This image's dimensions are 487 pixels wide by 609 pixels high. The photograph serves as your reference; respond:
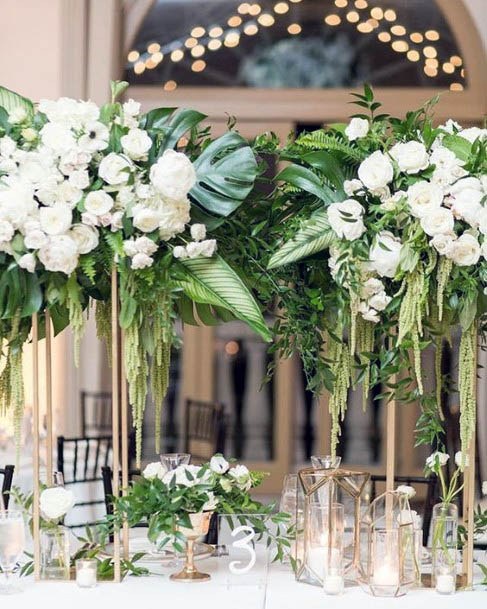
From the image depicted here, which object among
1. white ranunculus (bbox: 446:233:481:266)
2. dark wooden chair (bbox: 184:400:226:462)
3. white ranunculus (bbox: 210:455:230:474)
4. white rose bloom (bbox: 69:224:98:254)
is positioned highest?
white rose bloom (bbox: 69:224:98:254)

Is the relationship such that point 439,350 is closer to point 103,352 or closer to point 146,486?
point 146,486

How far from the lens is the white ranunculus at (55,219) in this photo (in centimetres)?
248

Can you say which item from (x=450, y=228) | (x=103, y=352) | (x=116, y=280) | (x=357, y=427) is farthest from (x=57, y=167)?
(x=357, y=427)

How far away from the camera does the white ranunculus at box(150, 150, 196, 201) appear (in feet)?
8.01

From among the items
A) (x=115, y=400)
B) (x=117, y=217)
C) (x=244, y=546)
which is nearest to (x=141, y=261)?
(x=117, y=217)

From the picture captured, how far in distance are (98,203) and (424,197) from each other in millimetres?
701

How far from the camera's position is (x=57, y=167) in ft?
8.25

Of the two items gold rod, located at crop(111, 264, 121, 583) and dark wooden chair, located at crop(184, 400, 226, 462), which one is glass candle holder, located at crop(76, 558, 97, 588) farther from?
dark wooden chair, located at crop(184, 400, 226, 462)

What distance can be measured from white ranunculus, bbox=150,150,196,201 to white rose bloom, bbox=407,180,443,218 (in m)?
0.47

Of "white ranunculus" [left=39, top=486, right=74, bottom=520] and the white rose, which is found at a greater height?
the white rose

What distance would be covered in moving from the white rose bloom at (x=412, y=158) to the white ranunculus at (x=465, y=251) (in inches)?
7.0

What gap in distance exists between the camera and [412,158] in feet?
8.24

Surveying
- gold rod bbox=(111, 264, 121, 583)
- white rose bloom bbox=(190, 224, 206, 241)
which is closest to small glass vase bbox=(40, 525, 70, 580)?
gold rod bbox=(111, 264, 121, 583)

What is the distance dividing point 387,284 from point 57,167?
78cm
